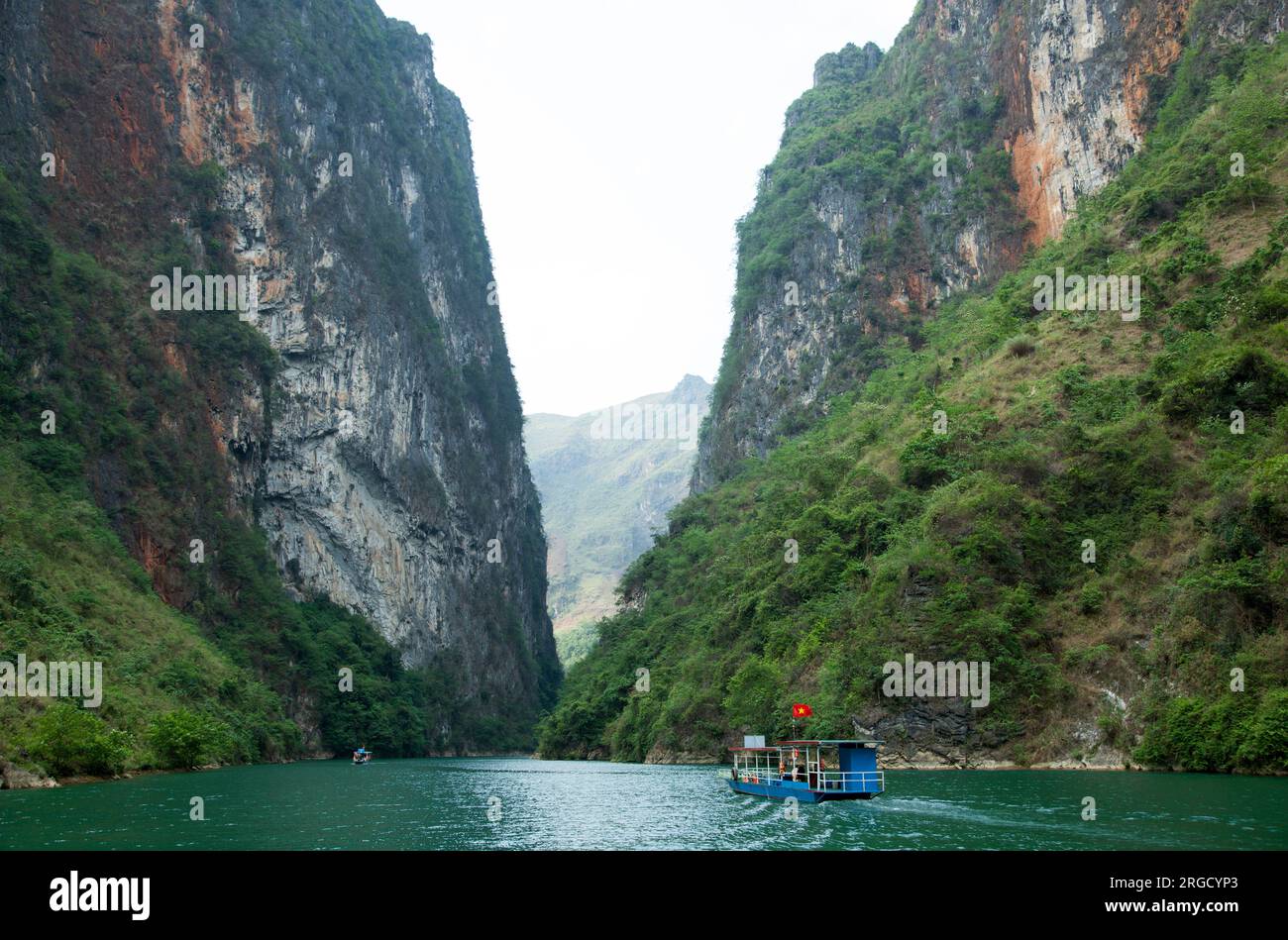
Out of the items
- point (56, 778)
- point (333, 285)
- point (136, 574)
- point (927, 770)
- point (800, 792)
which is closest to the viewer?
point (800, 792)

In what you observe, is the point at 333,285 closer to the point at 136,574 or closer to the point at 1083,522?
the point at 136,574

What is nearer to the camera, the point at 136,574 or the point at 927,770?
the point at 927,770

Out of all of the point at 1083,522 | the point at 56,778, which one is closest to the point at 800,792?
the point at 1083,522

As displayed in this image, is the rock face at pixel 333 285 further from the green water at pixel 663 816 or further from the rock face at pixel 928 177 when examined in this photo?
the green water at pixel 663 816

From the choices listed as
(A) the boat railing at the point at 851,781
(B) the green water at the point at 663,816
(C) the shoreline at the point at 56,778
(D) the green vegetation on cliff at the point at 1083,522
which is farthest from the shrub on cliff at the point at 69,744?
(D) the green vegetation on cliff at the point at 1083,522

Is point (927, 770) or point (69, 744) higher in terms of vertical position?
point (69, 744)
